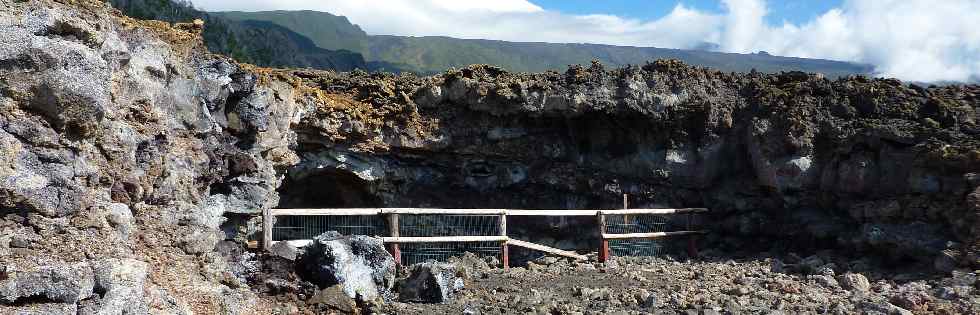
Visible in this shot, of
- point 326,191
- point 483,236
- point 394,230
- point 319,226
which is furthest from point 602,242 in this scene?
point 326,191

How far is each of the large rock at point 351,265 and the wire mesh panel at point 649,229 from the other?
20.8 feet

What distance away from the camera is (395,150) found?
48.2 ft

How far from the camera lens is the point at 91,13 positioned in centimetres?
736

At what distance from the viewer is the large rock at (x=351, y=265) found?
29.7 feet

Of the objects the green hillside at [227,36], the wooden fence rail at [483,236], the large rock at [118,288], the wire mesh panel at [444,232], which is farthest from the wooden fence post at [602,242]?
the green hillside at [227,36]

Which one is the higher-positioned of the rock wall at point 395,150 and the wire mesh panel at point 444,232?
the rock wall at point 395,150

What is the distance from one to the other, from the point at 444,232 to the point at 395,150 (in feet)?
6.96

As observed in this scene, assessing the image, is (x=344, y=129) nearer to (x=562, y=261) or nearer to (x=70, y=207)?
(x=562, y=261)

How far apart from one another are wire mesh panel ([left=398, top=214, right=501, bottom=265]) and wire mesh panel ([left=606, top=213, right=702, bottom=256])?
2.59 meters

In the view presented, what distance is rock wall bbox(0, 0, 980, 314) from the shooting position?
615 centimetres

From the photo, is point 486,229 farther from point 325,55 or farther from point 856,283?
point 325,55

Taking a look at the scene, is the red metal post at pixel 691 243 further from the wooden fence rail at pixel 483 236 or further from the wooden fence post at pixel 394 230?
the wooden fence post at pixel 394 230

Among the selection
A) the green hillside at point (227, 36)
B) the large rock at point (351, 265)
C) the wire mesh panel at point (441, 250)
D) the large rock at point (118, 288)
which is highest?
the green hillside at point (227, 36)

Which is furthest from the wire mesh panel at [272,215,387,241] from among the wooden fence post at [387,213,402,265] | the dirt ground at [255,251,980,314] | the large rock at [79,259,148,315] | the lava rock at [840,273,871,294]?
the lava rock at [840,273,871,294]
